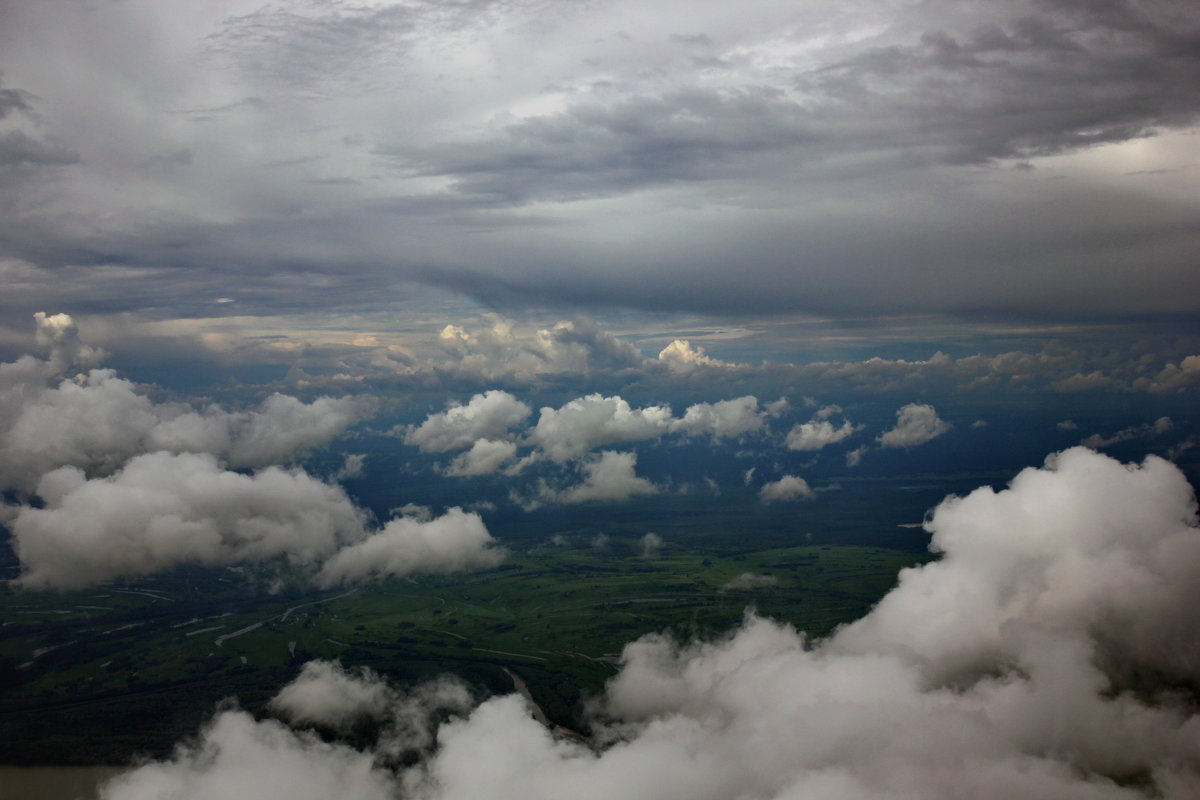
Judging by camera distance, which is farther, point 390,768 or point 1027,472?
point 390,768

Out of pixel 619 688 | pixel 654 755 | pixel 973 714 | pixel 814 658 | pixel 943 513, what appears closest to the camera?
pixel 973 714

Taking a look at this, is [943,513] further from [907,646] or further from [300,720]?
[300,720]

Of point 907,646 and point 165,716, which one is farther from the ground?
→ point 907,646

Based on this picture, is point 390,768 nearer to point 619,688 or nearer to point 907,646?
point 619,688

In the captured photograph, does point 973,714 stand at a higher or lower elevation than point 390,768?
higher

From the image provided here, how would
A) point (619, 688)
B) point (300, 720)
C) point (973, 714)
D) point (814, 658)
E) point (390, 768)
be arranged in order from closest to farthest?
point (973, 714)
point (814, 658)
point (390, 768)
point (300, 720)
point (619, 688)

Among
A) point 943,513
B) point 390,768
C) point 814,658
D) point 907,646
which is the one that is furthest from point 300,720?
point 943,513

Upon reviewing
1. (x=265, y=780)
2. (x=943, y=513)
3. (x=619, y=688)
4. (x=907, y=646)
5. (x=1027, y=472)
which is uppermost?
(x=1027, y=472)

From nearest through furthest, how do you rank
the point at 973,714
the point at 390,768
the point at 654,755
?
1. the point at 973,714
2. the point at 654,755
3. the point at 390,768

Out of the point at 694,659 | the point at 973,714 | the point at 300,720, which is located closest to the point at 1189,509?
the point at 973,714
